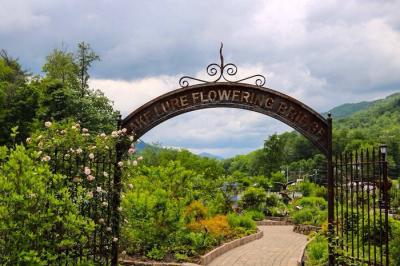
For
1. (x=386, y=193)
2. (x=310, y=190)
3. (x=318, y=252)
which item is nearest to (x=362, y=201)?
(x=386, y=193)

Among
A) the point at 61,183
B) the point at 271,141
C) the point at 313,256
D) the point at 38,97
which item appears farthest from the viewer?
the point at 271,141

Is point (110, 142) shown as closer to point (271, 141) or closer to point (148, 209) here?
point (148, 209)

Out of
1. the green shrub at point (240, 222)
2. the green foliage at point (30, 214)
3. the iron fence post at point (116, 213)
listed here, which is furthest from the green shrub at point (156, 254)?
the green shrub at point (240, 222)

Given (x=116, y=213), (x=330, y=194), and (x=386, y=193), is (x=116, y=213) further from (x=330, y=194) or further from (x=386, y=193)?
(x=386, y=193)

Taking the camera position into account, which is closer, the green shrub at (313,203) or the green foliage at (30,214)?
the green foliage at (30,214)

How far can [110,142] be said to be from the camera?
25.1ft

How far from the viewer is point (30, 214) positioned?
575cm

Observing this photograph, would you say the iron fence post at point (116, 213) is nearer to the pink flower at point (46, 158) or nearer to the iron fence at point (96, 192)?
the iron fence at point (96, 192)

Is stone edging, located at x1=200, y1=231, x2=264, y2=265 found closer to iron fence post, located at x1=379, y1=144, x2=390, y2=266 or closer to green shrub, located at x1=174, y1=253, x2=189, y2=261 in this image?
green shrub, located at x1=174, y1=253, x2=189, y2=261

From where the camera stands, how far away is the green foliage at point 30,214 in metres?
5.66

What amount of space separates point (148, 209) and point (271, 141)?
185ft

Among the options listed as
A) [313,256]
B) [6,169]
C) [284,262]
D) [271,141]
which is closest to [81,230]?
[6,169]

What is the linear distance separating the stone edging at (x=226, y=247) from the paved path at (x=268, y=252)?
11cm

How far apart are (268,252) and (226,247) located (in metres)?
1.19
